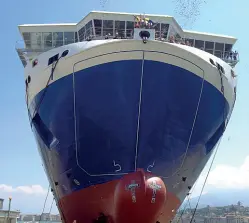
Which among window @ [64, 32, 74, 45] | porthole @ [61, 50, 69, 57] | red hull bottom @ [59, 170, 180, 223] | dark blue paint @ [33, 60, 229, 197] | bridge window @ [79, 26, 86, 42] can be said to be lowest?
red hull bottom @ [59, 170, 180, 223]

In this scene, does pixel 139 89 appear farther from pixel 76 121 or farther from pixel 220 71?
pixel 220 71

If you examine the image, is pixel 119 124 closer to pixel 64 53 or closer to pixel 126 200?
pixel 126 200

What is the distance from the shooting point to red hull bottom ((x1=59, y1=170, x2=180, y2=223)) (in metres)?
9.81

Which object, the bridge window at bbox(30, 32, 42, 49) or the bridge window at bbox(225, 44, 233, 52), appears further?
the bridge window at bbox(225, 44, 233, 52)

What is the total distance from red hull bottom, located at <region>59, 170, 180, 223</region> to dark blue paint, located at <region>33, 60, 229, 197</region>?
15.7 inches

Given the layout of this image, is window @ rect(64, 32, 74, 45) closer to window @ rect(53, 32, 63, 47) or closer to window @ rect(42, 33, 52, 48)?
window @ rect(53, 32, 63, 47)

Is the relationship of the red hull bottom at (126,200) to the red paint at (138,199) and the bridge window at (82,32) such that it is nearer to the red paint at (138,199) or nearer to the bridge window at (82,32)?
the red paint at (138,199)

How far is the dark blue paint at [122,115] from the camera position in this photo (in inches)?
463

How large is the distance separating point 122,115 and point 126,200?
9.44ft

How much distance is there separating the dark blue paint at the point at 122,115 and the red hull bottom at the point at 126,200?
0.40 meters

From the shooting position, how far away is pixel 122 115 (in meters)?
11.8

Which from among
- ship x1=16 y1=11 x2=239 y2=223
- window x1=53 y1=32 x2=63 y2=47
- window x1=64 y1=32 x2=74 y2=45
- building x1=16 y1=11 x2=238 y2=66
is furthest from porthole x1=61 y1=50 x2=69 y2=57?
window x1=53 y1=32 x2=63 y2=47

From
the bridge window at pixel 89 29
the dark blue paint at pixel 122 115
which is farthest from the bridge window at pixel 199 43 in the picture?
the dark blue paint at pixel 122 115

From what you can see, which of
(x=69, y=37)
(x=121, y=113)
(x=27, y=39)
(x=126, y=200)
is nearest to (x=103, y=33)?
(x=69, y=37)
